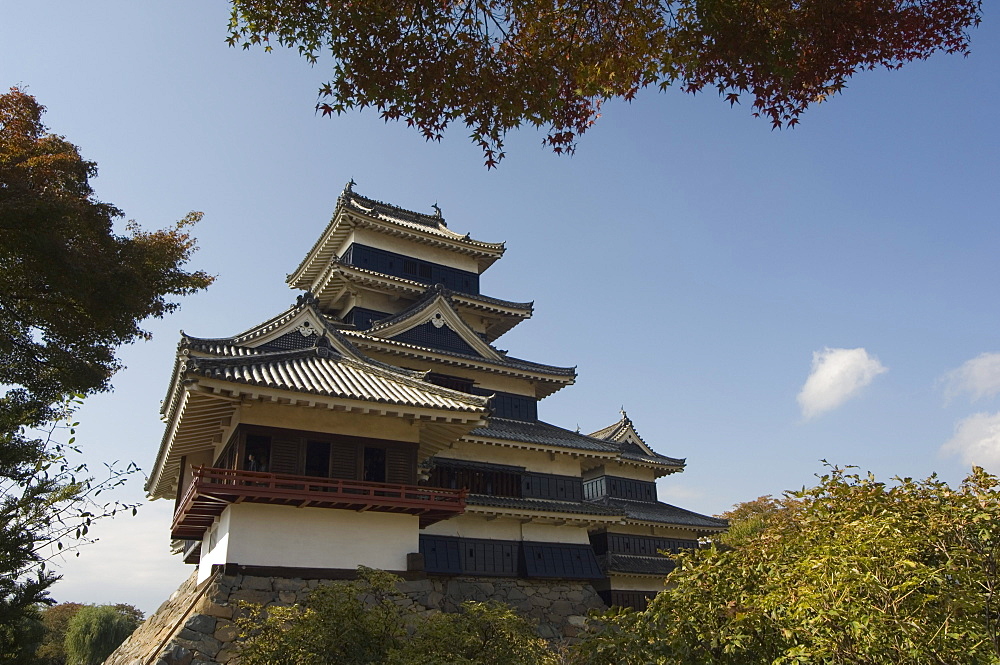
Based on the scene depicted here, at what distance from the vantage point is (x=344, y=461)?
1464 cm

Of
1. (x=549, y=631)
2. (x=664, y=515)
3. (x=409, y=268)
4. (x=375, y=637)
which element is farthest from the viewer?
(x=409, y=268)

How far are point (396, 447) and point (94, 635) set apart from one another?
33508 millimetres

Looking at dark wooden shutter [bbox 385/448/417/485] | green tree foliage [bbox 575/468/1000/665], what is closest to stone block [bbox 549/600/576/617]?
dark wooden shutter [bbox 385/448/417/485]

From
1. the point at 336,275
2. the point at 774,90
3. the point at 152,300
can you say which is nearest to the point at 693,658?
the point at 774,90

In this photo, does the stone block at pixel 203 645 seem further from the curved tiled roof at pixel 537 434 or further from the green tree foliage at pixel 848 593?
the curved tiled roof at pixel 537 434

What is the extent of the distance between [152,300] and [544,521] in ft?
46.9

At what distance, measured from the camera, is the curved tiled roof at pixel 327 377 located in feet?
44.2

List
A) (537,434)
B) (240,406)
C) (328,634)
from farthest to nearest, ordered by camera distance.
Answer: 1. (537,434)
2. (240,406)
3. (328,634)

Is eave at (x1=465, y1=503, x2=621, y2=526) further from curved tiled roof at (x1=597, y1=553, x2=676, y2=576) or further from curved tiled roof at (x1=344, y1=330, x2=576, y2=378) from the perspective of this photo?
curved tiled roof at (x1=344, y1=330, x2=576, y2=378)

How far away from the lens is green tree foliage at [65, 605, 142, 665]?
3756cm

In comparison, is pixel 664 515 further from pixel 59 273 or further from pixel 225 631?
pixel 59 273

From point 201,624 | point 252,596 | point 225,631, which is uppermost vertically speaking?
point 252,596

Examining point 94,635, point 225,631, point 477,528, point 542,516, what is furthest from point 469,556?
point 94,635

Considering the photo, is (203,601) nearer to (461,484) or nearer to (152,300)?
(152,300)
